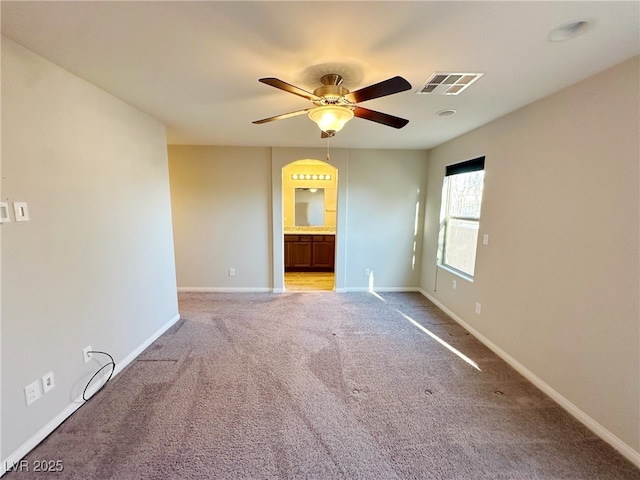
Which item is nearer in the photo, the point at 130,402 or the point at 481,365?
the point at 130,402

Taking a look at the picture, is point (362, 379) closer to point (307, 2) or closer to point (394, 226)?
point (307, 2)

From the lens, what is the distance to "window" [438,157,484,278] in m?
3.14

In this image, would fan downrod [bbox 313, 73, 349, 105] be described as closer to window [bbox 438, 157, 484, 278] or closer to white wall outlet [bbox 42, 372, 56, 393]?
window [bbox 438, 157, 484, 278]

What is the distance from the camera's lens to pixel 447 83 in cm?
191

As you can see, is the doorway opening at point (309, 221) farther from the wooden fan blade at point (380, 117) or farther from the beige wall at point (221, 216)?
the wooden fan blade at point (380, 117)

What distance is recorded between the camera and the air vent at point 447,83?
5.87 feet

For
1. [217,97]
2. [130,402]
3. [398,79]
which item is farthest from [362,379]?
[217,97]

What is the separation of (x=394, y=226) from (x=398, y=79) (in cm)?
333

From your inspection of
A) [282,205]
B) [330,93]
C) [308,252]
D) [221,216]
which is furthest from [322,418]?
[308,252]

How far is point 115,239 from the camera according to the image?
7.41 feet

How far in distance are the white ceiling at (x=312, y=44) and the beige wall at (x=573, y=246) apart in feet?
0.65

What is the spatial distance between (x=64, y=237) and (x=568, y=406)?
3730 mm

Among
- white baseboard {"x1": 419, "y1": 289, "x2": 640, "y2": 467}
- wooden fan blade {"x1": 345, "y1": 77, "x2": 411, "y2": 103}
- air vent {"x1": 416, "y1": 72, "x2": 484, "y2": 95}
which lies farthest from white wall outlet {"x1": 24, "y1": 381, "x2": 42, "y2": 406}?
white baseboard {"x1": 419, "y1": 289, "x2": 640, "y2": 467}

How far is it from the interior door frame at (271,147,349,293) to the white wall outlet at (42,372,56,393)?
2926 mm
